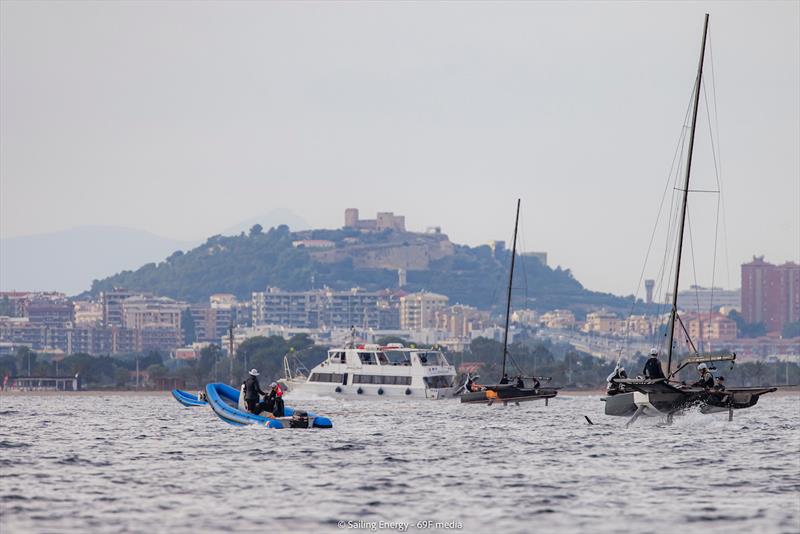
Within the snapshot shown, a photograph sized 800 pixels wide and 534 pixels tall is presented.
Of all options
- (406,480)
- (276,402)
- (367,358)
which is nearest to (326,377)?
(367,358)

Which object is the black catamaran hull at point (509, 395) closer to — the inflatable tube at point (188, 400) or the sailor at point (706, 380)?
the inflatable tube at point (188, 400)

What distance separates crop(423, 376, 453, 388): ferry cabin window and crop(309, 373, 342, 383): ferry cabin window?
316 inches

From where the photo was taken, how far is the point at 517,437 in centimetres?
6500

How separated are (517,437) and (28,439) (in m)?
20.0

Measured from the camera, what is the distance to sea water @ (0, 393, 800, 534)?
1390 inches

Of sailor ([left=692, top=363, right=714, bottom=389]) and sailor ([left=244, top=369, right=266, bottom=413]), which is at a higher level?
sailor ([left=692, top=363, right=714, bottom=389])

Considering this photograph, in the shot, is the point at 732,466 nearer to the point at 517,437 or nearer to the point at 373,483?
the point at 373,483

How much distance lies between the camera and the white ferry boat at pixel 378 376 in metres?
138

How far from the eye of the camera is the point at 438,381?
464 feet

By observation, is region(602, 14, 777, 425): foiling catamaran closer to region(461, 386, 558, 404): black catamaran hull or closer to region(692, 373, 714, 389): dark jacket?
region(692, 373, 714, 389): dark jacket

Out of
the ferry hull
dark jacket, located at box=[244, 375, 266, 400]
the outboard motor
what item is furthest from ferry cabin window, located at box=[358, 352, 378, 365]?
the outboard motor

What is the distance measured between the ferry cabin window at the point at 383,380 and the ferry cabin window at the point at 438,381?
1679mm

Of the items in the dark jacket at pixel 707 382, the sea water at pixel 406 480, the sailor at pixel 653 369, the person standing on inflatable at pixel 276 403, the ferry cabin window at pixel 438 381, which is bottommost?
the sea water at pixel 406 480

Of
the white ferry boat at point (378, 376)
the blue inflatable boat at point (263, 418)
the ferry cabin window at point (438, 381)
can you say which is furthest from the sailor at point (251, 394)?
the ferry cabin window at point (438, 381)
